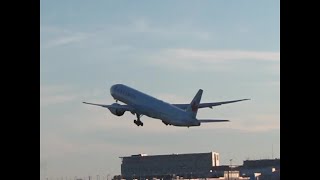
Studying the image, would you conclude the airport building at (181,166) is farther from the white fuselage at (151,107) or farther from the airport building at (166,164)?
the white fuselage at (151,107)

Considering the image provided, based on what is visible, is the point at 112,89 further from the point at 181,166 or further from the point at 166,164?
the point at 166,164

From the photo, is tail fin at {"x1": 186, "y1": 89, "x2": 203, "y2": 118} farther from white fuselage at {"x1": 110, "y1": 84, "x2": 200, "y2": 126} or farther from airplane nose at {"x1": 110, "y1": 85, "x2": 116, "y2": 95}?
airplane nose at {"x1": 110, "y1": 85, "x2": 116, "y2": 95}

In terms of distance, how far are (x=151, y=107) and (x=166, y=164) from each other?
37096mm

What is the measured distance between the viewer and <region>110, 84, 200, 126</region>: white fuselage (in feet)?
151

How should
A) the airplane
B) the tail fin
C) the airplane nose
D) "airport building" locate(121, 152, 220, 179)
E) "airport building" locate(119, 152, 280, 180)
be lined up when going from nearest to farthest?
the airplane
the tail fin
the airplane nose
"airport building" locate(119, 152, 280, 180)
"airport building" locate(121, 152, 220, 179)

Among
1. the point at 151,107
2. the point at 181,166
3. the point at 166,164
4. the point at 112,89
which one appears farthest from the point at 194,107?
the point at 166,164

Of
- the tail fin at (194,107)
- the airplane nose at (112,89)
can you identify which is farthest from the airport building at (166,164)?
the airplane nose at (112,89)

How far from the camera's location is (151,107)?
4694 cm

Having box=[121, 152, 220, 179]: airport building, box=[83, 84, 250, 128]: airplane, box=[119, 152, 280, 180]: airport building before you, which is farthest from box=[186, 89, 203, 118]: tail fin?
box=[121, 152, 220, 179]: airport building

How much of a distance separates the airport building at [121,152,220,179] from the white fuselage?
30978 millimetres
